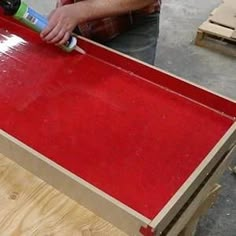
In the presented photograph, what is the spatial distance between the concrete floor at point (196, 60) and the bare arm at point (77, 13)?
65cm

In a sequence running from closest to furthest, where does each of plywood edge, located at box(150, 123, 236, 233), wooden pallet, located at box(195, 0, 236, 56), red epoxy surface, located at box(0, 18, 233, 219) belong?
1. plywood edge, located at box(150, 123, 236, 233)
2. red epoxy surface, located at box(0, 18, 233, 219)
3. wooden pallet, located at box(195, 0, 236, 56)

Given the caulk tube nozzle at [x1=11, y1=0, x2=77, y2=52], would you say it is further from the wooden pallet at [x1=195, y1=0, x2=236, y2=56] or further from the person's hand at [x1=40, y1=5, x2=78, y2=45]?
the wooden pallet at [x1=195, y1=0, x2=236, y2=56]

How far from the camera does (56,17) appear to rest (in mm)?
957

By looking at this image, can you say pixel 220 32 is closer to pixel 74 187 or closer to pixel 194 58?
pixel 194 58

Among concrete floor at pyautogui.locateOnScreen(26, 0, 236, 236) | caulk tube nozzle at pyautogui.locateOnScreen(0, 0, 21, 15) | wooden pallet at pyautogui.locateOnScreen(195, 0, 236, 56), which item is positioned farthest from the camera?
wooden pallet at pyautogui.locateOnScreen(195, 0, 236, 56)

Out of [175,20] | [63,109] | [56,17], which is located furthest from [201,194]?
[175,20]

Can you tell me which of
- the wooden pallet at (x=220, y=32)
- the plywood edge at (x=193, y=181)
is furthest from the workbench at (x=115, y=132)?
the wooden pallet at (x=220, y=32)

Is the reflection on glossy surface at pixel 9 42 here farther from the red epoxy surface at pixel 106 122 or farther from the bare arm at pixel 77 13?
the bare arm at pixel 77 13

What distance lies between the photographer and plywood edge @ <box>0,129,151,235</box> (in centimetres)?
63

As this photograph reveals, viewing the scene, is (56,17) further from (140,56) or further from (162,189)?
(162,189)

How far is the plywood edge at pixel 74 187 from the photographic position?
0.63 meters

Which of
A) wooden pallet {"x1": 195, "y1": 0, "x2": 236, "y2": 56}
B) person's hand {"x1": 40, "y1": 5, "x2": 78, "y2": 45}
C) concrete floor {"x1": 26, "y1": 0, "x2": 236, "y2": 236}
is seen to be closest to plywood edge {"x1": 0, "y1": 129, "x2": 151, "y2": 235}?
person's hand {"x1": 40, "y1": 5, "x2": 78, "y2": 45}

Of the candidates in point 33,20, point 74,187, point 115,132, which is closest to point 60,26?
point 33,20

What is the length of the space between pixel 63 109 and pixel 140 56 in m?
0.41
